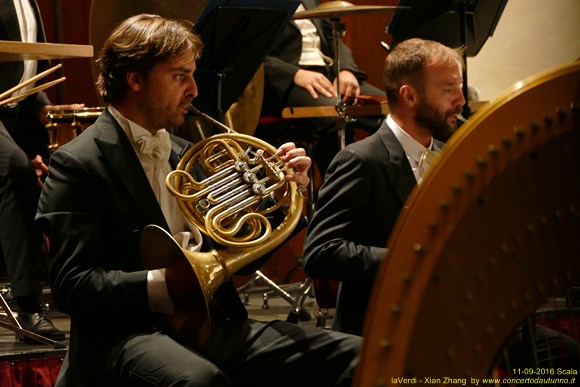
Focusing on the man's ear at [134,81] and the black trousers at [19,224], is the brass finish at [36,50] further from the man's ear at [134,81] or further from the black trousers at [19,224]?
the black trousers at [19,224]

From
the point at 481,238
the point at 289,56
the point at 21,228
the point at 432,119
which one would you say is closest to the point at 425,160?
the point at 432,119

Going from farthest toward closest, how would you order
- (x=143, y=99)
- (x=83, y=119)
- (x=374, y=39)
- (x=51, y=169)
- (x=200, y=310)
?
(x=374, y=39), (x=83, y=119), (x=143, y=99), (x=51, y=169), (x=200, y=310)

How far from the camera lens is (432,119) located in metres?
2.84

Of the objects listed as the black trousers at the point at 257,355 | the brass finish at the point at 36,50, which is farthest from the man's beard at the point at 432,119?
the brass finish at the point at 36,50

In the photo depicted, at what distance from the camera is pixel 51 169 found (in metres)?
2.11

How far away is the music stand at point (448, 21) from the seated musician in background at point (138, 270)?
168 centimetres

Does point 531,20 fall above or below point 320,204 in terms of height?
above

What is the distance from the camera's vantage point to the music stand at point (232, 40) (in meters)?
3.22

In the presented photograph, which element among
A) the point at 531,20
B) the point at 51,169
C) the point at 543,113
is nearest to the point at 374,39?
the point at 531,20

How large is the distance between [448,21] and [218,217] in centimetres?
210

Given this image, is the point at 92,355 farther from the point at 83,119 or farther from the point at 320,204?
the point at 83,119

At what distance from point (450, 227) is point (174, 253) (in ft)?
3.88

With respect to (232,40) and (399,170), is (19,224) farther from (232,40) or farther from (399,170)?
(399,170)

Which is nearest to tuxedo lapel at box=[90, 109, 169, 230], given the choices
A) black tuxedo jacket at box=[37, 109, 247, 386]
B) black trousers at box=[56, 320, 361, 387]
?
black tuxedo jacket at box=[37, 109, 247, 386]
